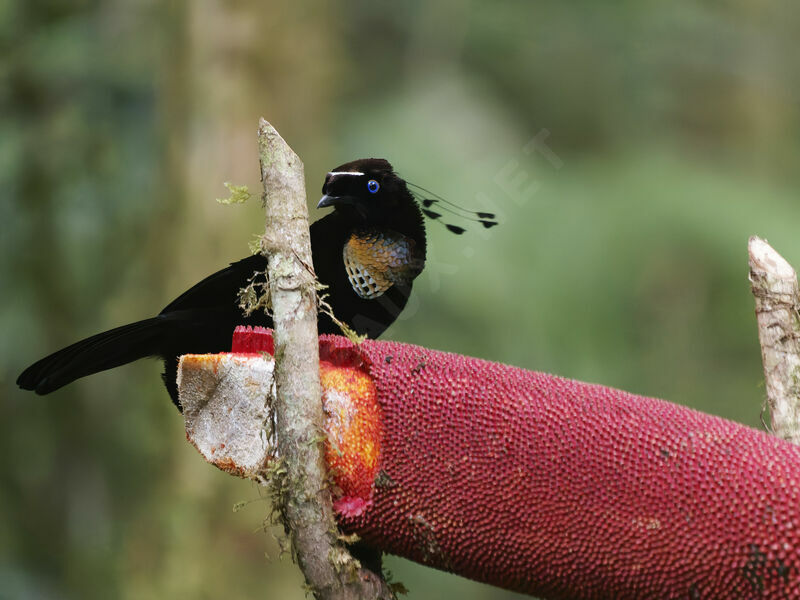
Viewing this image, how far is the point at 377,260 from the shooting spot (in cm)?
131

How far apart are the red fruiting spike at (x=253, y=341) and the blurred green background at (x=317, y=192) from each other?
2.32 ft

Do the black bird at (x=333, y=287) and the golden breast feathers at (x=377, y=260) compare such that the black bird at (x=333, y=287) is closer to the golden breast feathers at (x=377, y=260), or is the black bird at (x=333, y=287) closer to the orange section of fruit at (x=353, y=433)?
the golden breast feathers at (x=377, y=260)

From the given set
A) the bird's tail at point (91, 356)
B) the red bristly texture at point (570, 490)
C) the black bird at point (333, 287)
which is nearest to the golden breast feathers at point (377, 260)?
the black bird at point (333, 287)

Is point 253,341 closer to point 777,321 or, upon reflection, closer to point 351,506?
point 351,506

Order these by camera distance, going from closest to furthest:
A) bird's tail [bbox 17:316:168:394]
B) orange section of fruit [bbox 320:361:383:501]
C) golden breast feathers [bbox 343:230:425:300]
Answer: orange section of fruit [bbox 320:361:383:501] < bird's tail [bbox 17:316:168:394] < golden breast feathers [bbox 343:230:425:300]

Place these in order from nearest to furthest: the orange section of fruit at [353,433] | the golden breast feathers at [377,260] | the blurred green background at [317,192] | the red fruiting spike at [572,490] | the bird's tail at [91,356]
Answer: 1. the red fruiting spike at [572,490]
2. the orange section of fruit at [353,433]
3. the bird's tail at [91,356]
4. the golden breast feathers at [377,260]
5. the blurred green background at [317,192]

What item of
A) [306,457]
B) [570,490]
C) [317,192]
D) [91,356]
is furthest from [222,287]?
[317,192]

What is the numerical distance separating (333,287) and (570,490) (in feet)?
1.88

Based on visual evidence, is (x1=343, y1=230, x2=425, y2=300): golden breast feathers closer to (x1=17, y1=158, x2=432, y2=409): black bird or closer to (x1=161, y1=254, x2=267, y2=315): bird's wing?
(x1=17, y1=158, x2=432, y2=409): black bird

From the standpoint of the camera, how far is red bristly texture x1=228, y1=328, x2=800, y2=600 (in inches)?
32.3

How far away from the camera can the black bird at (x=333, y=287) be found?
3.86 feet

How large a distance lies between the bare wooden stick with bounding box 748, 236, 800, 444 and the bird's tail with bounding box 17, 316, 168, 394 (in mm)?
774

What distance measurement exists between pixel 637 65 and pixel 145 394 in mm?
4967

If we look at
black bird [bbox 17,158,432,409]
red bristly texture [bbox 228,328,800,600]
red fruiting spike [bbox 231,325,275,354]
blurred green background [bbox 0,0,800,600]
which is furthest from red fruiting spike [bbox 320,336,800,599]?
blurred green background [bbox 0,0,800,600]
